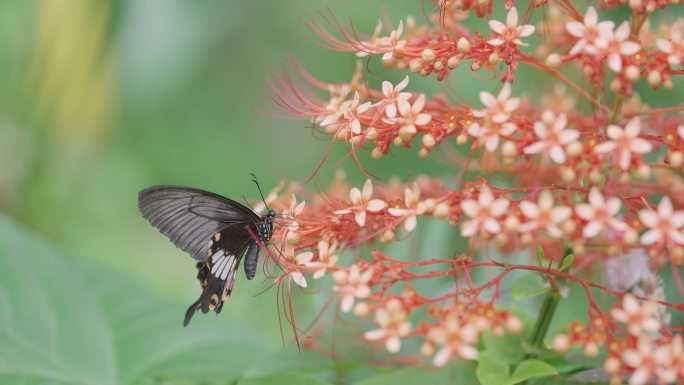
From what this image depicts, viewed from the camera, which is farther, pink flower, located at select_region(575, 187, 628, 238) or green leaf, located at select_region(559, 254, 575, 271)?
green leaf, located at select_region(559, 254, 575, 271)

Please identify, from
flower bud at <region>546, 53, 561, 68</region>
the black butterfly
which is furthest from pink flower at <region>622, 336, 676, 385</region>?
Result: the black butterfly

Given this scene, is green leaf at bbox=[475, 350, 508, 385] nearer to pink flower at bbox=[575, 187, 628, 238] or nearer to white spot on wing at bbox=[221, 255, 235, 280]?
pink flower at bbox=[575, 187, 628, 238]

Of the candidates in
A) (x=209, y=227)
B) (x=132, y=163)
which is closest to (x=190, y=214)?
(x=209, y=227)

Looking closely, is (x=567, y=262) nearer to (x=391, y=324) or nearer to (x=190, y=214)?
(x=391, y=324)

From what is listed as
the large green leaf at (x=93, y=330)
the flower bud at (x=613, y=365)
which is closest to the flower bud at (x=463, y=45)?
the flower bud at (x=613, y=365)

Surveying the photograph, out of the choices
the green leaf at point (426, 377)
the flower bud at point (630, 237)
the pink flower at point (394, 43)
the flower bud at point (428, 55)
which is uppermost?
the pink flower at point (394, 43)

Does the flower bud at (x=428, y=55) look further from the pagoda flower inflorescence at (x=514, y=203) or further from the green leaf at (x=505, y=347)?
the green leaf at (x=505, y=347)
